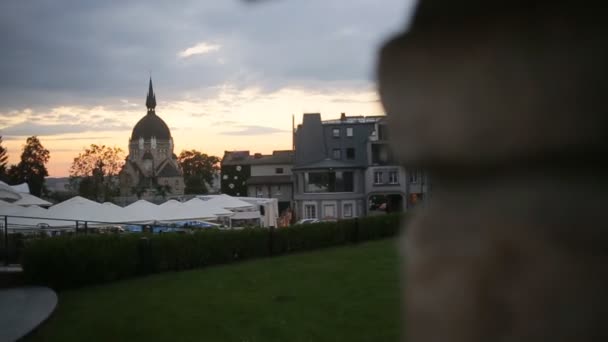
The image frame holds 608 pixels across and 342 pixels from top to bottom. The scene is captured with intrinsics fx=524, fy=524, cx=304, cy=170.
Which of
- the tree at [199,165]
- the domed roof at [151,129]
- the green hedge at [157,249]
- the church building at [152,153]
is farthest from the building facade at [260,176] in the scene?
the domed roof at [151,129]

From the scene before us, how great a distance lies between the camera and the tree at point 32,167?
229 ft

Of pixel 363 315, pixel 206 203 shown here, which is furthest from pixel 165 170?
pixel 363 315

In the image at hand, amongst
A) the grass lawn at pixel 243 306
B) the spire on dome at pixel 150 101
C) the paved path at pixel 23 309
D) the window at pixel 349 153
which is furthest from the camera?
the spire on dome at pixel 150 101

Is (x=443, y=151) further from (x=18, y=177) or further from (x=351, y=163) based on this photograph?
(x=18, y=177)

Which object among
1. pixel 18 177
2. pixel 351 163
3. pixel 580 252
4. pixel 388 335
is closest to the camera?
pixel 580 252

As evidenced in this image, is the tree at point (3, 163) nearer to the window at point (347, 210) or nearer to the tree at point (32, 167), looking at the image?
the tree at point (32, 167)

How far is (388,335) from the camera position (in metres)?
8.62

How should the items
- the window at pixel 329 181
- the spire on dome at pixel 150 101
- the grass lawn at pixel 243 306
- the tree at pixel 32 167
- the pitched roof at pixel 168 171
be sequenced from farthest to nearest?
the spire on dome at pixel 150 101, the pitched roof at pixel 168 171, the tree at pixel 32 167, the window at pixel 329 181, the grass lawn at pixel 243 306

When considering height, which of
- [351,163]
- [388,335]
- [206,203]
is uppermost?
[351,163]

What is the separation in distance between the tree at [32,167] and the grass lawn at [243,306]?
62.4 metres

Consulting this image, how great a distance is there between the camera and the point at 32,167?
7138 centimetres

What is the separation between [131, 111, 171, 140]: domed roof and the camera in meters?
134

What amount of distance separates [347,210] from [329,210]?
1629 mm

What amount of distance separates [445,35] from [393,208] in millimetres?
47916
